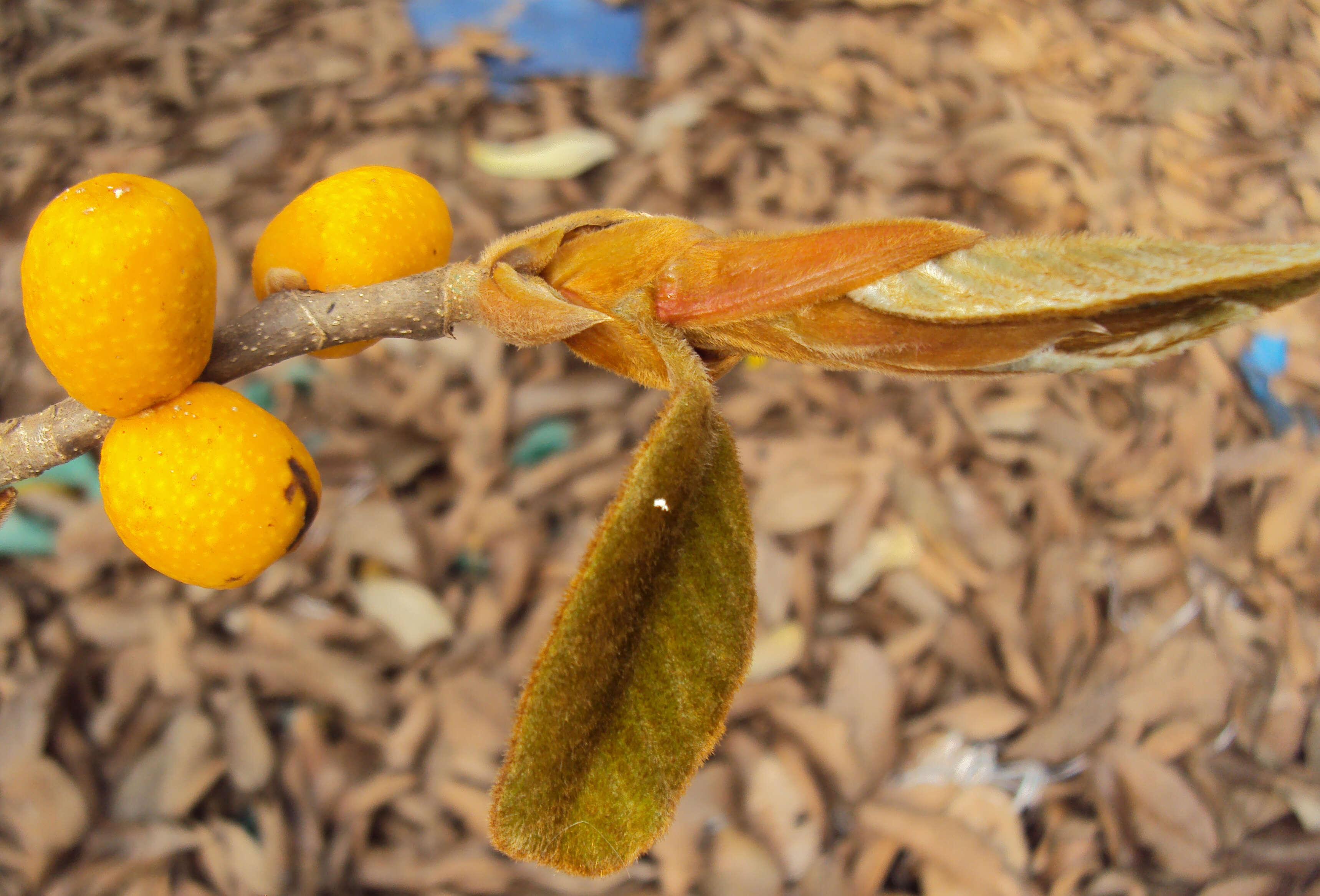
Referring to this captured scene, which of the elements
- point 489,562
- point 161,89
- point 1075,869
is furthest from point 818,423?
point 161,89

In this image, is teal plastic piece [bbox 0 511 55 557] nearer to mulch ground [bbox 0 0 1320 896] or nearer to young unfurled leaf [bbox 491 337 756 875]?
mulch ground [bbox 0 0 1320 896]

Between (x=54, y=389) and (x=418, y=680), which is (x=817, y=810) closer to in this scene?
(x=418, y=680)

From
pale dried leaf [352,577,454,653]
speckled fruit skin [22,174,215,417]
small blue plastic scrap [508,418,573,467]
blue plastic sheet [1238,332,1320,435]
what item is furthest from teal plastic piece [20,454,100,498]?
blue plastic sheet [1238,332,1320,435]

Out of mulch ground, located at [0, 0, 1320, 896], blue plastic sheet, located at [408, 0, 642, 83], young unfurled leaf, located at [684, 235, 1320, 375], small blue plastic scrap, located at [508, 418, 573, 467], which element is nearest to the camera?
young unfurled leaf, located at [684, 235, 1320, 375]

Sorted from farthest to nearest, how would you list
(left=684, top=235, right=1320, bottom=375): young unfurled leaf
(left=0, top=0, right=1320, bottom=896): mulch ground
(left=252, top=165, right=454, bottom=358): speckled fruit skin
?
(left=0, top=0, right=1320, bottom=896): mulch ground < (left=252, top=165, right=454, bottom=358): speckled fruit skin < (left=684, top=235, right=1320, bottom=375): young unfurled leaf

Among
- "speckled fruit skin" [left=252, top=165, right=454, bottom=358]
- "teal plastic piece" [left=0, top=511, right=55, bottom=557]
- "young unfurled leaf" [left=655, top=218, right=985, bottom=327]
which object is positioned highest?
"young unfurled leaf" [left=655, top=218, right=985, bottom=327]

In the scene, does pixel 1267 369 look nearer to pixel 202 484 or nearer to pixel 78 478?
pixel 202 484

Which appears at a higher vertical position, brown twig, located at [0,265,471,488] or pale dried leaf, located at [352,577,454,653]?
brown twig, located at [0,265,471,488]
